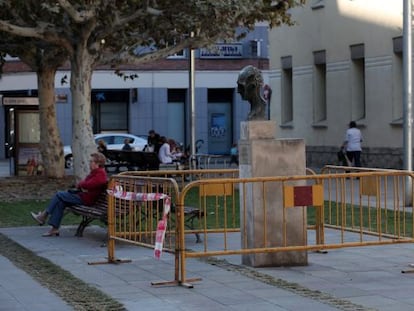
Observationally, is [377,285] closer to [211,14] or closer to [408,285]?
[408,285]

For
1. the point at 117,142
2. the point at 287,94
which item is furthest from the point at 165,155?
the point at 117,142

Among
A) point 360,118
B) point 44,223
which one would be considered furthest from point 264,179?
point 360,118

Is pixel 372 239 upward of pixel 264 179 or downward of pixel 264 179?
downward

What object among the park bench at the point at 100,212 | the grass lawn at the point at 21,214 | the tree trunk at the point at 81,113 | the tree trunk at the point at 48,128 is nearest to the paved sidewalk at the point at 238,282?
the park bench at the point at 100,212

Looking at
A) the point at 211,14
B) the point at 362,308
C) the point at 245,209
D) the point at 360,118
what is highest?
the point at 211,14

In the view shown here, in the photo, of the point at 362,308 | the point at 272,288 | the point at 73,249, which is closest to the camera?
the point at 362,308

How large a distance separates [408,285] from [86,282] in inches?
140

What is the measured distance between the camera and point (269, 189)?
11625 mm

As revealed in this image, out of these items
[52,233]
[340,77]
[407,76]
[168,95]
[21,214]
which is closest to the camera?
[52,233]

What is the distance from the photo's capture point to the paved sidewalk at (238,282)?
9508 millimetres

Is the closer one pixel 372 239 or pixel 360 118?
pixel 372 239

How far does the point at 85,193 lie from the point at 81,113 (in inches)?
393

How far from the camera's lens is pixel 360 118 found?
107 feet

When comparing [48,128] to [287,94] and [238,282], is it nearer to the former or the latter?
[287,94]
